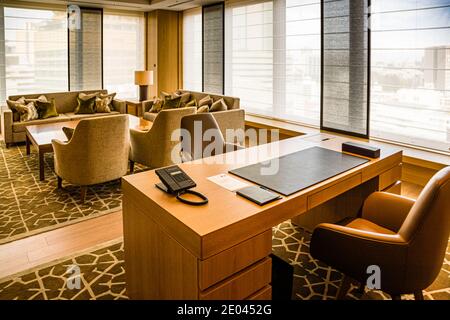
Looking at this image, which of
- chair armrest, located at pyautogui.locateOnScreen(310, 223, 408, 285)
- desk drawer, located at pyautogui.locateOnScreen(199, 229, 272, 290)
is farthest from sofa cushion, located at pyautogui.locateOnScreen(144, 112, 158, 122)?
desk drawer, located at pyautogui.locateOnScreen(199, 229, 272, 290)

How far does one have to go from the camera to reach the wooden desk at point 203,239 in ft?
4.62

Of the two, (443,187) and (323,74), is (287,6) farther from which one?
(443,187)

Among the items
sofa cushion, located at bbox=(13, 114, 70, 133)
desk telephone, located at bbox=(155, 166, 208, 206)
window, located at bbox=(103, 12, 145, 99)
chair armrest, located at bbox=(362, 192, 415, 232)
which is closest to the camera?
desk telephone, located at bbox=(155, 166, 208, 206)

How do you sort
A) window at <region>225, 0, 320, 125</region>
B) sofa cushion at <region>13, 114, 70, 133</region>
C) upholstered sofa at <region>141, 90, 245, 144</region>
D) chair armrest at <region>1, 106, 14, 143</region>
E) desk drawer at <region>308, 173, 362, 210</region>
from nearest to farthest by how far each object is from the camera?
desk drawer at <region>308, 173, 362, 210</region>
upholstered sofa at <region>141, 90, 245, 144</region>
window at <region>225, 0, 320, 125</region>
chair armrest at <region>1, 106, 14, 143</region>
sofa cushion at <region>13, 114, 70, 133</region>

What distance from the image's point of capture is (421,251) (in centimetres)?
161

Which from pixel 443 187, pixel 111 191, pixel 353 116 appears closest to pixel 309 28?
pixel 353 116

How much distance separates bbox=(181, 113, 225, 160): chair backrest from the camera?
10.5ft

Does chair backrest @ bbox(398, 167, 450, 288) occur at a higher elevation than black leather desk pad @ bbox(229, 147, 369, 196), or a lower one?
lower

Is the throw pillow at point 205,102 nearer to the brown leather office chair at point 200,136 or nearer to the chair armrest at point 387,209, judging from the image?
the brown leather office chair at point 200,136

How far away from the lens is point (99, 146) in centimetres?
356

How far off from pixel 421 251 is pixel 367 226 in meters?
0.54

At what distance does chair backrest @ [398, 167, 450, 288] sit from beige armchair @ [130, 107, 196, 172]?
2.86 m

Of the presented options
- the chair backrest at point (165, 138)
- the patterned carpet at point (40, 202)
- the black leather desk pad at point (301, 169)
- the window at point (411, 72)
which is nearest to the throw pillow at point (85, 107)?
the patterned carpet at point (40, 202)

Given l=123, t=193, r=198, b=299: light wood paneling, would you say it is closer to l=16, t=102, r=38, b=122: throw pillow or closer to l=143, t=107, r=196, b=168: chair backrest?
l=143, t=107, r=196, b=168: chair backrest
